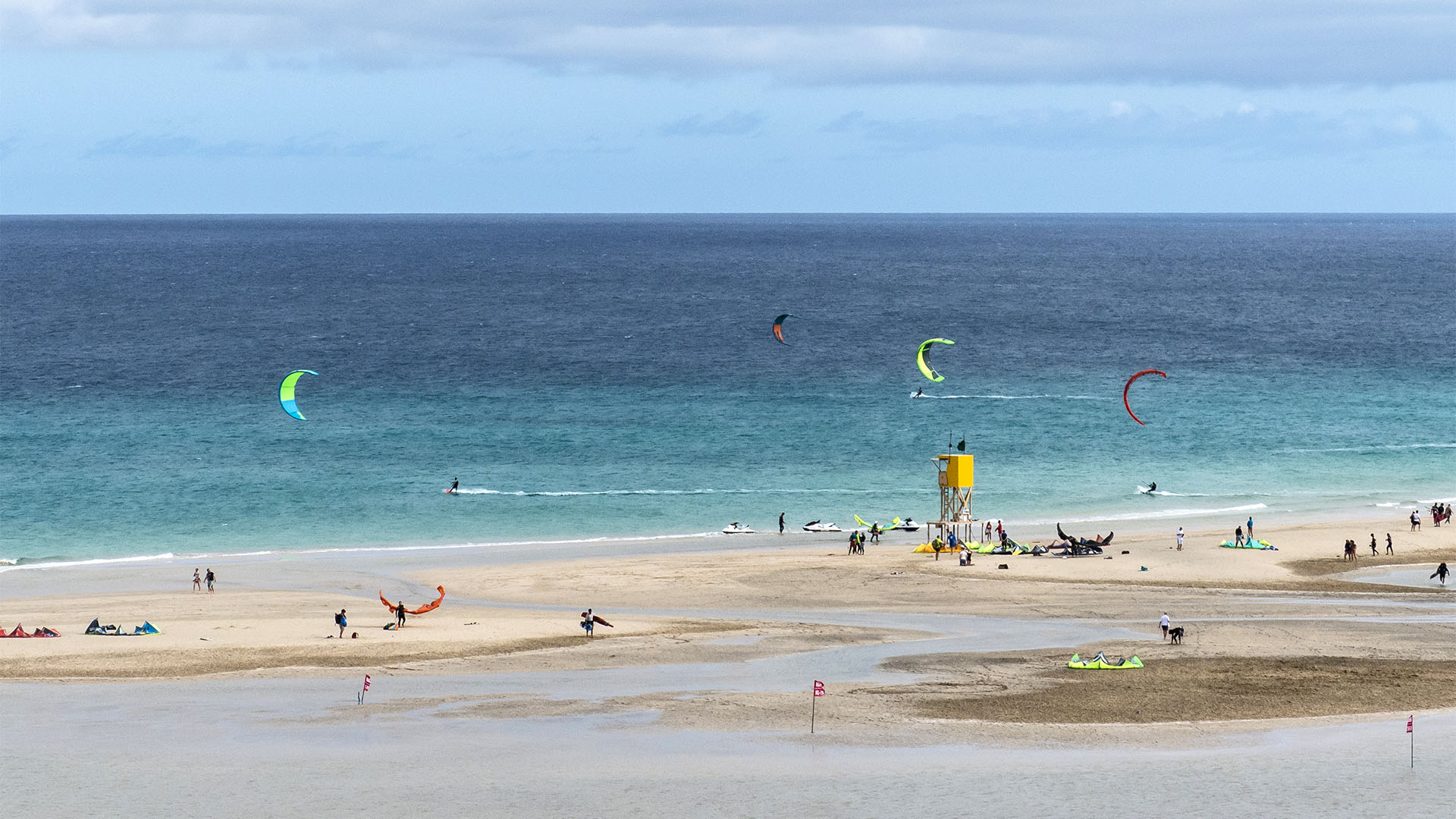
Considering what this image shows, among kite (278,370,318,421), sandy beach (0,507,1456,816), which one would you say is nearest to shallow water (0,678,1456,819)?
sandy beach (0,507,1456,816)

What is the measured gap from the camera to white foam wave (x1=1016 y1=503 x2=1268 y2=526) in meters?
50.1

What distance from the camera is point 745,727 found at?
26.5m

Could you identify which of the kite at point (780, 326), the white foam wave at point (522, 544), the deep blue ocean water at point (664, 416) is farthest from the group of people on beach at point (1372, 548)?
the kite at point (780, 326)

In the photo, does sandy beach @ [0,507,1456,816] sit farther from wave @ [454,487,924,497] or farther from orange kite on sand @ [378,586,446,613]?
wave @ [454,487,924,497]

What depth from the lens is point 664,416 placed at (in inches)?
2717

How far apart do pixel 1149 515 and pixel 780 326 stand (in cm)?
4390

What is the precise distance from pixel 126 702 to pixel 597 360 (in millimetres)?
60537

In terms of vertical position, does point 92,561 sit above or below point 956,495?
below

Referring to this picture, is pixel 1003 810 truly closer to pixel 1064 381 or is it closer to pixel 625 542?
pixel 625 542

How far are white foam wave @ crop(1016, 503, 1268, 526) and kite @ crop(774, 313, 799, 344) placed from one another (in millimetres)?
24239

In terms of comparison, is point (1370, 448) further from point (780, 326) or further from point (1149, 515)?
point (780, 326)

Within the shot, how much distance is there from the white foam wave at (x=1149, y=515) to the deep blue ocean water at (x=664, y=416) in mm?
181

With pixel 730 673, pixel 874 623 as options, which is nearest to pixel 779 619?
pixel 874 623

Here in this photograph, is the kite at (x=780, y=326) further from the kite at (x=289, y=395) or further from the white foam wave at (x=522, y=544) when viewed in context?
the kite at (x=289, y=395)
